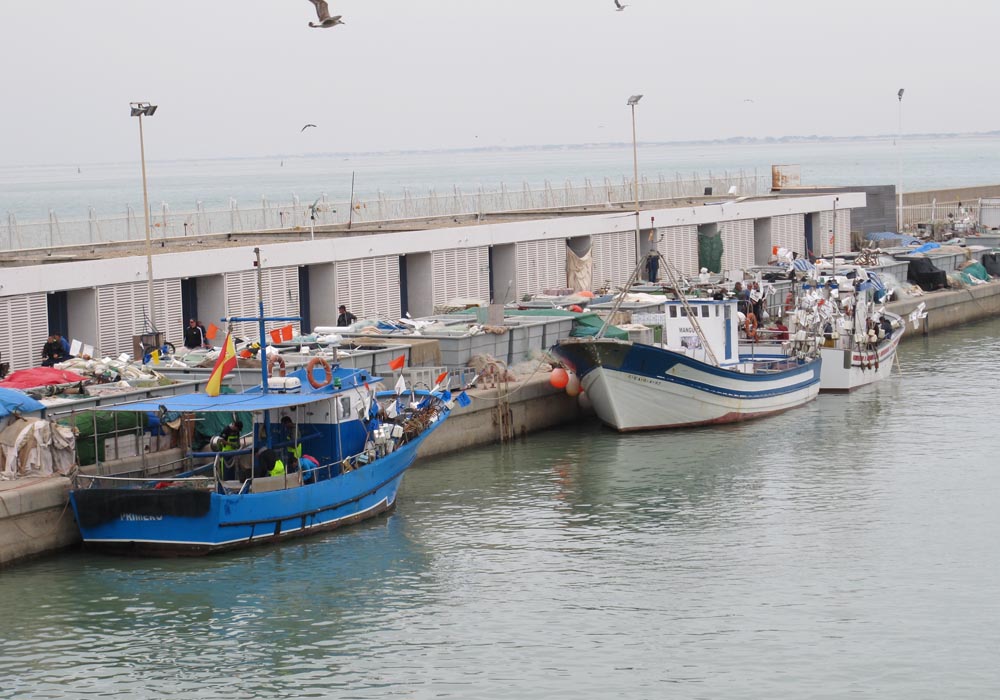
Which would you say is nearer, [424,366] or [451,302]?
[424,366]

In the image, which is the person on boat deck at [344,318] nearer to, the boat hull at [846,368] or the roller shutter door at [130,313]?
the roller shutter door at [130,313]

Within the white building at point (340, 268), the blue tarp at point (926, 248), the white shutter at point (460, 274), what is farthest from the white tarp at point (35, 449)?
the blue tarp at point (926, 248)

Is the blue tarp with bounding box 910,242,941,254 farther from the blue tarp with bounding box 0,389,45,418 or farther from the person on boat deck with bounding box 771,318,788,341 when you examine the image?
the blue tarp with bounding box 0,389,45,418

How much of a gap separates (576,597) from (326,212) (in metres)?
29.4

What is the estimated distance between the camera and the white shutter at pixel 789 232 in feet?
197

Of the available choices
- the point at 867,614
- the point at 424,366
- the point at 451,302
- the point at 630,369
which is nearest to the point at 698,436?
the point at 630,369

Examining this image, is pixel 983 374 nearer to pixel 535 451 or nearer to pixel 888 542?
pixel 535 451

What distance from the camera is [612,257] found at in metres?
50.4

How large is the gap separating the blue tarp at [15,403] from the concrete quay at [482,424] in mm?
1384

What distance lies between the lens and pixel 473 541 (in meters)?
25.3

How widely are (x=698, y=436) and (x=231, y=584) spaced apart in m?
15.4

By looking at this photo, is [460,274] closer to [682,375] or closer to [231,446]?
[682,375]

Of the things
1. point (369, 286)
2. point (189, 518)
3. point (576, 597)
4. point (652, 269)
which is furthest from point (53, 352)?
point (652, 269)

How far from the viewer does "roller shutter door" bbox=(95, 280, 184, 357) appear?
33.8 meters
